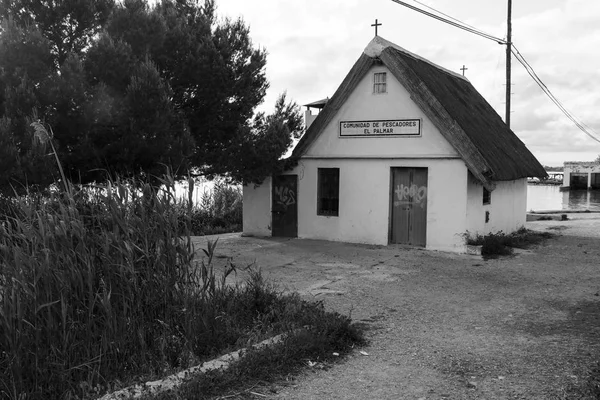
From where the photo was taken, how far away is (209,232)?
17438 millimetres

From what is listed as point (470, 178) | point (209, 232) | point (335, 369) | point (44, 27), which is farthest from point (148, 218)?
point (209, 232)

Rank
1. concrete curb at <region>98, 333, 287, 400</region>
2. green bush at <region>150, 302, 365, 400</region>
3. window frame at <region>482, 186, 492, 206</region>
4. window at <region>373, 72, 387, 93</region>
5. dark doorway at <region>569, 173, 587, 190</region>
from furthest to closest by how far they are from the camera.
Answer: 1. dark doorway at <region>569, 173, 587, 190</region>
2. window frame at <region>482, 186, 492, 206</region>
3. window at <region>373, 72, 387, 93</region>
4. green bush at <region>150, 302, 365, 400</region>
5. concrete curb at <region>98, 333, 287, 400</region>

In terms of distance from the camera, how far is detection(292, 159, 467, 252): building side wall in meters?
12.9

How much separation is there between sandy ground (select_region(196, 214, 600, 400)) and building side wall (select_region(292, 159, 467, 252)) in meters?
0.51

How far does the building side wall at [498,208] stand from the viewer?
13188 millimetres

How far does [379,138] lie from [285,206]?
10.6 feet

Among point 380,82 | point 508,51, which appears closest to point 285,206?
point 380,82

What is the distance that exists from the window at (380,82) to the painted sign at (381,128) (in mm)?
811

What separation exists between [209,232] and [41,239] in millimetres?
12487

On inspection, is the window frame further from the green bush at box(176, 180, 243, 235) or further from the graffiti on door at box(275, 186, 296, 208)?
the green bush at box(176, 180, 243, 235)

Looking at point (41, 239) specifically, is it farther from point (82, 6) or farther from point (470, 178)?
point (470, 178)

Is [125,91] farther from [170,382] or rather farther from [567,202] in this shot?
[567,202]

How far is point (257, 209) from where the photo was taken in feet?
51.1

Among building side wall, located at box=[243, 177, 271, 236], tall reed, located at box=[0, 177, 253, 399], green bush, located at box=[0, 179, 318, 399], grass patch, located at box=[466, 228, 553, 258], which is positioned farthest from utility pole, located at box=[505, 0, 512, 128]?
tall reed, located at box=[0, 177, 253, 399]
